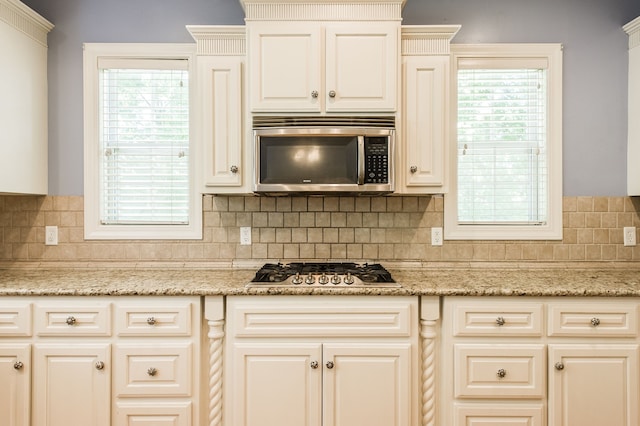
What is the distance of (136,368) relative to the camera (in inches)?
74.6

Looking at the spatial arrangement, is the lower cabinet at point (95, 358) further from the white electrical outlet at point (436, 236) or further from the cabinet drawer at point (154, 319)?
the white electrical outlet at point (436, 236)

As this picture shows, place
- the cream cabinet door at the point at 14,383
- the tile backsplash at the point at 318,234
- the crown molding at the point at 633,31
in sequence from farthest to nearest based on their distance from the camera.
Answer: the tile backsplash at the point at 318,234 → the crown molding at the point at 633,31 → the cream cabinet door at the point at 14,383

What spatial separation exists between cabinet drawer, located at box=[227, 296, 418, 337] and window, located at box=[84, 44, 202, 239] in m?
0.82

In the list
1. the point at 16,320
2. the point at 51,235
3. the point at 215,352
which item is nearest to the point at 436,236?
the point at 215,352

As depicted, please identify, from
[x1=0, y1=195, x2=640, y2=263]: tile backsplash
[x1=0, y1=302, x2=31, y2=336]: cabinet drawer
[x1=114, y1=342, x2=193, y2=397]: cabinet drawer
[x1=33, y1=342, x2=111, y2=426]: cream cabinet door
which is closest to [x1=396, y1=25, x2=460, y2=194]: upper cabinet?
[x1=0, y1=195, x2=640, y2=263]: tile backsplash

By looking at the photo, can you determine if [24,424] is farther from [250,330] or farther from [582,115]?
[582,115]

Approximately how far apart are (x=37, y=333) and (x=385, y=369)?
65.0 inches

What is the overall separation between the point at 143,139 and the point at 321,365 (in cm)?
172

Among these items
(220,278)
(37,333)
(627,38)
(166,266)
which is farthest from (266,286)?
(627,38)

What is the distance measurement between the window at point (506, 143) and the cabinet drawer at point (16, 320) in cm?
227

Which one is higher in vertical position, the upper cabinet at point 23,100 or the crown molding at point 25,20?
the crown molding at point 25,20

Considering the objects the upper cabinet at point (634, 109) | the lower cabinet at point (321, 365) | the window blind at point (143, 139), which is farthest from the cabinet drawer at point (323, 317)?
the upper cabinet at point (634, 109)

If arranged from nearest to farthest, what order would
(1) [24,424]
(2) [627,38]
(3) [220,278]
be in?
(1) [24,424] < (3) [220,278] < (2) [627,38]

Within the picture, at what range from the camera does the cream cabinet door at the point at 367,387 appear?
189 cm
